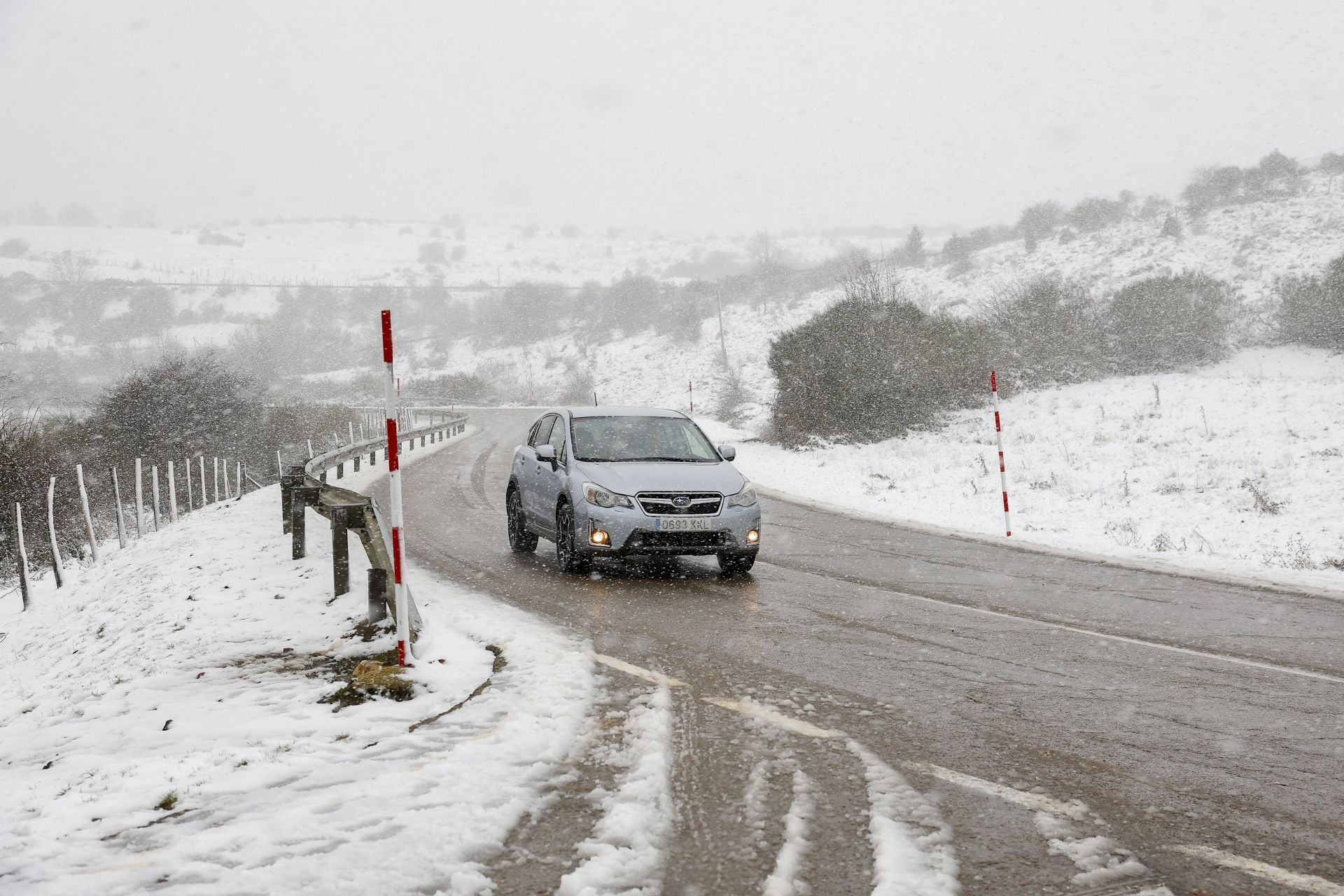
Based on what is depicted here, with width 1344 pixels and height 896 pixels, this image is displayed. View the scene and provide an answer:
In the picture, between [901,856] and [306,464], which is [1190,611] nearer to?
[901,856]

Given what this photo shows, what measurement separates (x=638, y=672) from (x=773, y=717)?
119 cm

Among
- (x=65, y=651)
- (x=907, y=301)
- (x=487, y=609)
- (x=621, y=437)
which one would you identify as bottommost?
(x=65, y=651)

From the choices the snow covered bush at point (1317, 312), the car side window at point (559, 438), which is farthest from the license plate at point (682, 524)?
the snow covered bush at point (1317, 312)

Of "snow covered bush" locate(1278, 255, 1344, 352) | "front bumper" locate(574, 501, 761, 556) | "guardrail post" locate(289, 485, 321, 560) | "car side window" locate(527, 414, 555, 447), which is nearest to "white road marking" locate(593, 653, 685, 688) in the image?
"front bumper" locate(574, 501, 761, 556)

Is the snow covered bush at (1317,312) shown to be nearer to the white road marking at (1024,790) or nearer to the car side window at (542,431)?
the car side window at (542,431)

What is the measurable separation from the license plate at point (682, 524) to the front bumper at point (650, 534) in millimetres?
28

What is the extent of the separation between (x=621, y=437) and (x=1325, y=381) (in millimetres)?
22771

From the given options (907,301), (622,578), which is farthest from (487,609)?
(907,301)

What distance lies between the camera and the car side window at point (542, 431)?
11156mm

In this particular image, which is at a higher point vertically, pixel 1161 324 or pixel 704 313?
pixel 704 313

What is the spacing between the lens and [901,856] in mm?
3314

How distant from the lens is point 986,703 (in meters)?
5.21

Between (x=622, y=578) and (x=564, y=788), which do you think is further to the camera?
(x=622, y=578)

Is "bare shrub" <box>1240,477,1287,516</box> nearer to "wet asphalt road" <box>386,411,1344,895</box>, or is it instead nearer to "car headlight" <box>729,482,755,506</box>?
"wet asphalt road" <box>386,411,1344,895</box>
